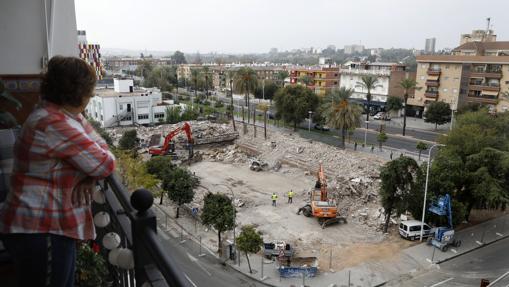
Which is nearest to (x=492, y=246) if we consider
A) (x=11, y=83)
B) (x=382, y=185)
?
(x=382, y=185)

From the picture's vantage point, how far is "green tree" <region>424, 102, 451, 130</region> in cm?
3656

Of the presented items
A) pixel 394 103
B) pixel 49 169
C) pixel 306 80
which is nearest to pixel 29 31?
pixel 49 169

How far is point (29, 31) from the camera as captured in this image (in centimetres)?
493

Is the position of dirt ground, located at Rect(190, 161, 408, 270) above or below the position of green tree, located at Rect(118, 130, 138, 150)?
below

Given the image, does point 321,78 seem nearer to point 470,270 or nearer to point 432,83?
point 432,83

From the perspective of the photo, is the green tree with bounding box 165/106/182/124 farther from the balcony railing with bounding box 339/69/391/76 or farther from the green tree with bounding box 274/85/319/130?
the balcony railing with bounding box 339/69/391/76

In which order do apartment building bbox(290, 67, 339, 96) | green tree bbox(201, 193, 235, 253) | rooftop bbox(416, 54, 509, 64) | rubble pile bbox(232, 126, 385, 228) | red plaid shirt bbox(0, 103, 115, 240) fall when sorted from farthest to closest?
apartment building bbox(290, 67, 339, 96) < rooftop bbox(416, 54, 509, 64) < rubble pile bbox(232, 126, 385, 228) < green tree bbox(201, 193, 235, 253) < red plaid shirt bbox(0, 103, 115, 240)

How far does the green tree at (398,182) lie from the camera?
48.2 ft

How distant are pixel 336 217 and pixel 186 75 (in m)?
73.0

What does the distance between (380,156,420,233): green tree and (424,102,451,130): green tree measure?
2422 cm

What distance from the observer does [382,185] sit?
15000mm

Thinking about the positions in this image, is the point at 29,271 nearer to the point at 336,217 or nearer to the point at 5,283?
the point at 5,283

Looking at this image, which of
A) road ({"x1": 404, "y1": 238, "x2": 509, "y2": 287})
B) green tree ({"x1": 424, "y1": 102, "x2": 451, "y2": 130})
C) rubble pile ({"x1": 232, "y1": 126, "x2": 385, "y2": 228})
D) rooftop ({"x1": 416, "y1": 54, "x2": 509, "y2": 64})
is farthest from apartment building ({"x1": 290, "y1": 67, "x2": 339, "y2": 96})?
road ({"x1": 404, "y1": 238, "x2": 509, "y2": 287})

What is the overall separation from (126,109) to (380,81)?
92.4 feet
